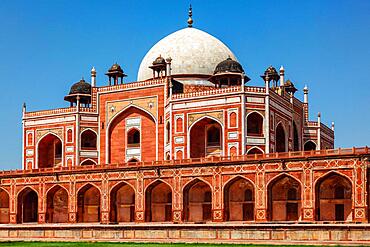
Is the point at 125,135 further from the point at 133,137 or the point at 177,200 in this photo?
the point at 177,200

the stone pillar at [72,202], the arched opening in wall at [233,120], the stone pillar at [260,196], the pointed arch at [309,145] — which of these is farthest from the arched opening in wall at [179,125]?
the pointed arch at [309,145]

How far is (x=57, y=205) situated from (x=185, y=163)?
26.7 ft

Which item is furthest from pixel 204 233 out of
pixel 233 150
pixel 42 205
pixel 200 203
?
pixel 42 205

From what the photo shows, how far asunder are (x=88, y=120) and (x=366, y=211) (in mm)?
17857

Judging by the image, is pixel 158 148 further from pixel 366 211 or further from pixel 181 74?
pixel 366 211

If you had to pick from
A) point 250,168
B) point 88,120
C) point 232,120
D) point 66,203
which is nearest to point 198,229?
point 250,168

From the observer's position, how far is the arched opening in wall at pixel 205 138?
34688 millimetres

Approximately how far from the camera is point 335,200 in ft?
97.1

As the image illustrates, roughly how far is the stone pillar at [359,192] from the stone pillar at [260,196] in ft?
12.1

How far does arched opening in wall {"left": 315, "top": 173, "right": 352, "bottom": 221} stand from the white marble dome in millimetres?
12152

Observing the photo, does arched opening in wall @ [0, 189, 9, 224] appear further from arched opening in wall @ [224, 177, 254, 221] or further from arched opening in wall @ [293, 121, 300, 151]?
arched opening in wall @ [293, 121, 300, 151]

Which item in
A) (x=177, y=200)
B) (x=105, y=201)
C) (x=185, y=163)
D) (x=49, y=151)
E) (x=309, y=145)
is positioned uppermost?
(x=309, y=145)

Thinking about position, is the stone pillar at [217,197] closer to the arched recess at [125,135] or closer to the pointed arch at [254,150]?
the pointed arch at [254,150]

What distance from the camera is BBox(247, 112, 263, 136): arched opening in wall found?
34.0 m
